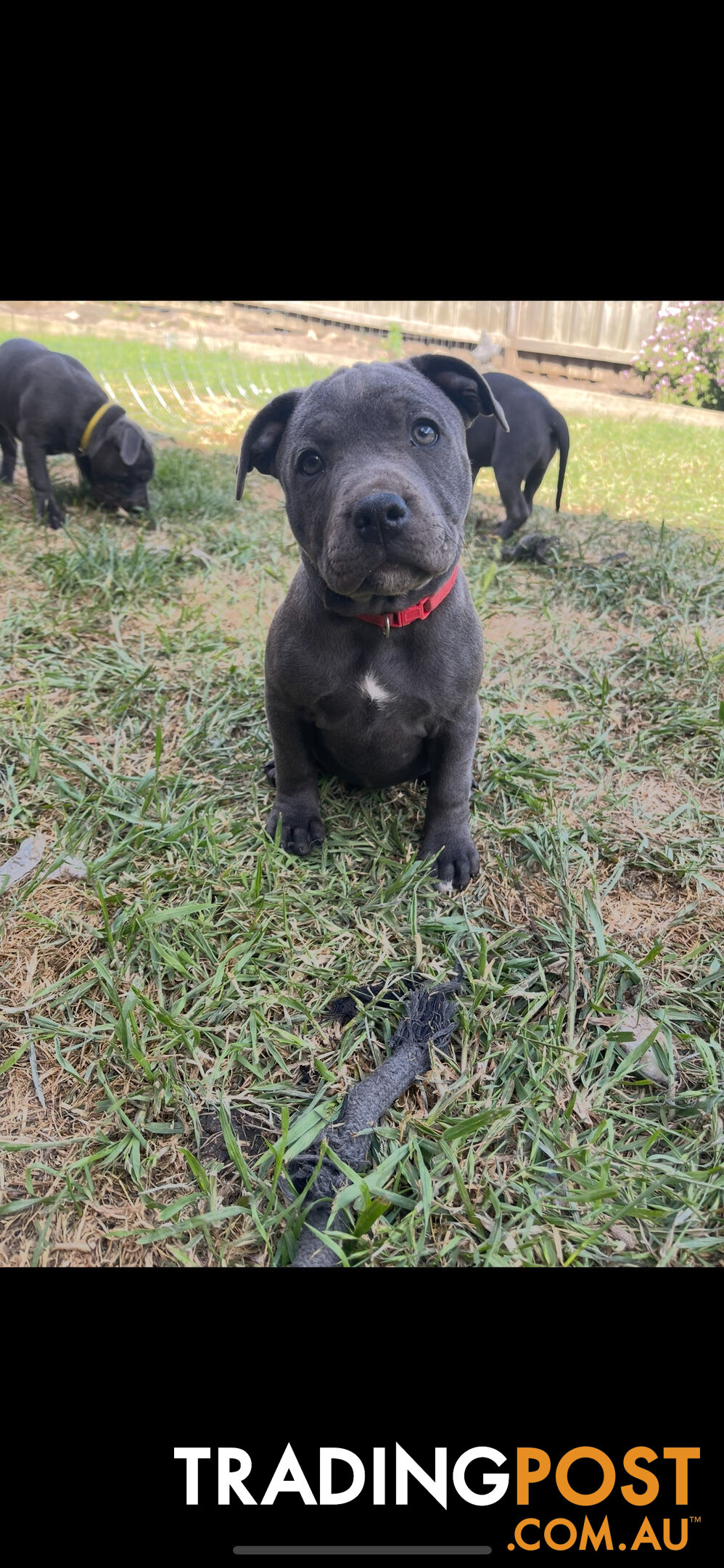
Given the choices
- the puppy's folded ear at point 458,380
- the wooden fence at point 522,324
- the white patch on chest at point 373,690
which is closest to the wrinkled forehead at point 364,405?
the puppy's folded ear at point 458,380

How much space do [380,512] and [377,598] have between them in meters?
0.31

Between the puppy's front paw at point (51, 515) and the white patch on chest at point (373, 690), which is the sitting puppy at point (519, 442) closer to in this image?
the puppy's front paw at point (51, 515)

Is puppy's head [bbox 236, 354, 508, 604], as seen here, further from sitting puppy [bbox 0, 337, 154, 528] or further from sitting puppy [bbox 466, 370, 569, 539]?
sitting puppy [bbox 0, 337, 154, 528]

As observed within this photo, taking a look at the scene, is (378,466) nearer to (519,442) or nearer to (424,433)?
(424,433)

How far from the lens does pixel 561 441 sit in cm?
561

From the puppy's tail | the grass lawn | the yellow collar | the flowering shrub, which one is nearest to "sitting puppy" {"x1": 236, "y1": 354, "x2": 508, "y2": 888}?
the grass lawn

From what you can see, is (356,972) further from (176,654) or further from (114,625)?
(114,625)

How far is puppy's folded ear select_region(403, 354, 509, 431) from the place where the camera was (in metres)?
2.60

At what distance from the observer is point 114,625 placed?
14.4ft

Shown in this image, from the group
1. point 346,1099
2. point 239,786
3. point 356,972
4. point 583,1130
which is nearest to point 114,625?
point 239,786

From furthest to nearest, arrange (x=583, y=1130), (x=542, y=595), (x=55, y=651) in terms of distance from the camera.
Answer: (x=542, y=595) < (x=55, y=651) < (x=583, y=1130)

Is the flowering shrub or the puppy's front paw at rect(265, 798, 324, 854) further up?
the flowering shrub

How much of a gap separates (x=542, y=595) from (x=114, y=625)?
2.26 meters

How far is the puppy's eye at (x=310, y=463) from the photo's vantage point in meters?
2.43
